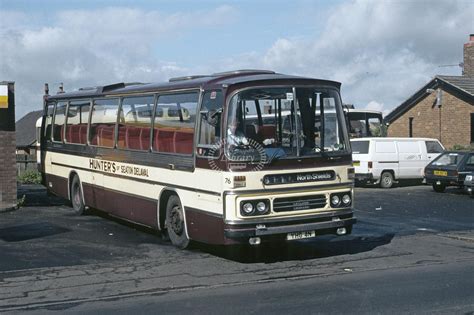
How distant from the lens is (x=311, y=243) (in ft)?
40.0

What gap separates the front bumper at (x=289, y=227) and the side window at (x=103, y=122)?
200 inches

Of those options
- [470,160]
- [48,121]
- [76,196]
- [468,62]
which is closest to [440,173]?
[470,160]

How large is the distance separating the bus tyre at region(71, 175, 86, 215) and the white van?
42.4ft

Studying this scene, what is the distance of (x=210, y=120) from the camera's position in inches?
397

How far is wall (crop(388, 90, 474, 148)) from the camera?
37.0 metres

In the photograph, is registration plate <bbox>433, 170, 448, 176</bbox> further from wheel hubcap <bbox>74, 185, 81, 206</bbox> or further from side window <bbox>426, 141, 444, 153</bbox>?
wheel hubcap <bbox>74, 185, 81, 206</bbox>

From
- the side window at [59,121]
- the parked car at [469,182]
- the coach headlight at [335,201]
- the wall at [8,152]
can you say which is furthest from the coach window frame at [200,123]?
the parked car at [469,182]

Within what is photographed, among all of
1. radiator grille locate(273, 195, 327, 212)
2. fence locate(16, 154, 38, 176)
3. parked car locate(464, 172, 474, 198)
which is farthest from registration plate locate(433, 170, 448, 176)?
fence locate(16, 154, 38, 176)

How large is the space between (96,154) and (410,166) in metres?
15.9

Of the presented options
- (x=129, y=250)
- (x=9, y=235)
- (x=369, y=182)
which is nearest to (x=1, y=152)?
(x=9, y=235)

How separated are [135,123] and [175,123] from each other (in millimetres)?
1792

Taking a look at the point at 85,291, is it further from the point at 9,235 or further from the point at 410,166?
the point at 410,166

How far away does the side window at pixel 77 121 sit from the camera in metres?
15.5

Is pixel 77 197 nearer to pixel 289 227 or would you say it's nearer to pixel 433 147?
pixel 289 227
